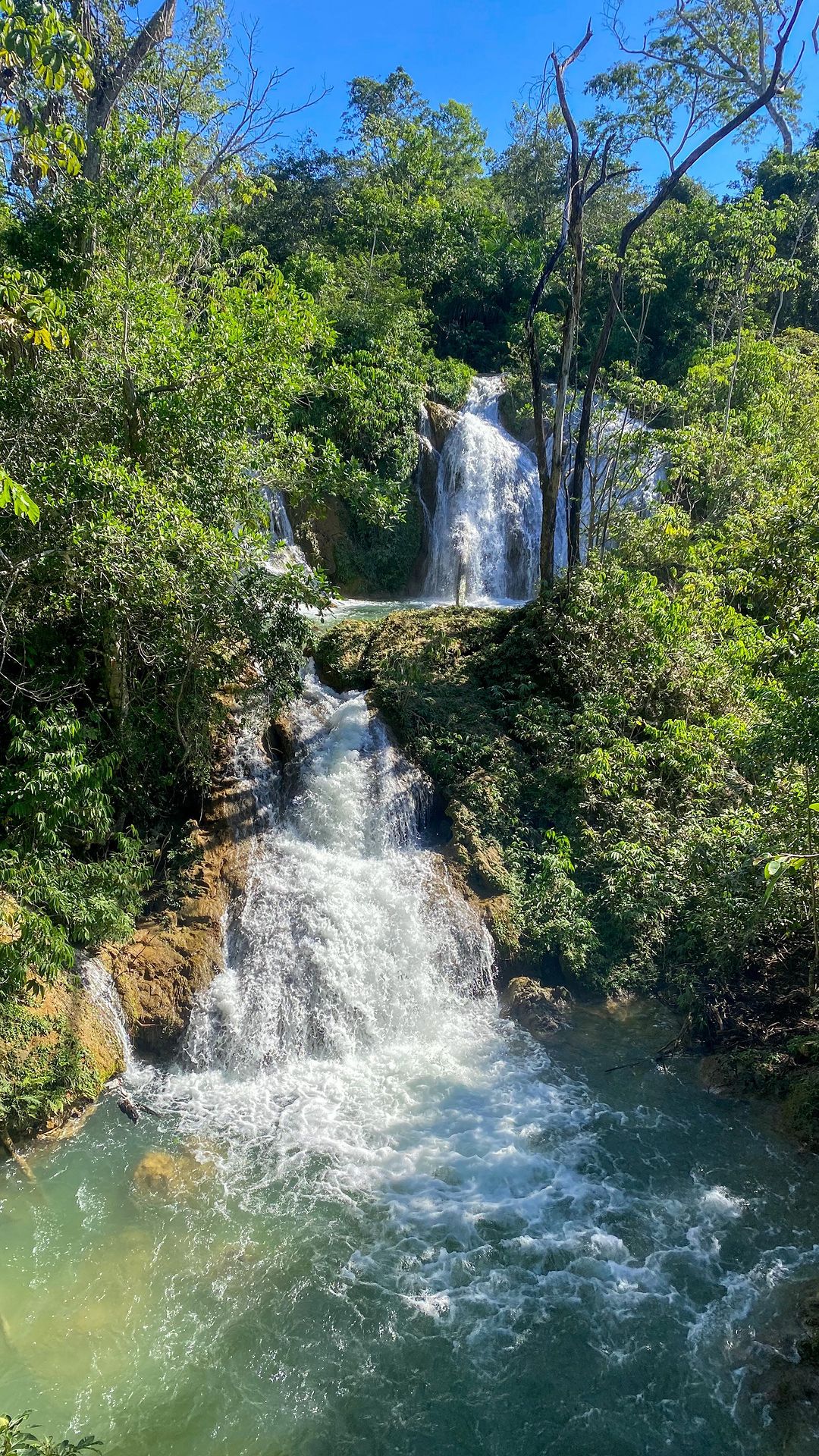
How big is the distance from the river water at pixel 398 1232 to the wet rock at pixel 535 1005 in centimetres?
16

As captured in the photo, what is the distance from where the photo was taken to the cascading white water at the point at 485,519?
57.9ft

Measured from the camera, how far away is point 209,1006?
26.5 feet

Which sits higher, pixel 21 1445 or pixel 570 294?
pixel 570 294

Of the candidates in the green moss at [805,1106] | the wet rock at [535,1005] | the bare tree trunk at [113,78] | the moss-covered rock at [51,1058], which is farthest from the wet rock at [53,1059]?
the bare tree trunk at [113,78]

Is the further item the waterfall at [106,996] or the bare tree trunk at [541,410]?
the bare tree trunk at [541,410]

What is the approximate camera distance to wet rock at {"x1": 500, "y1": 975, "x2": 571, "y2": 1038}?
8234 mm

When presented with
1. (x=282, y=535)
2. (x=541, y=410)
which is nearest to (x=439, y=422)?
(x=282, y=535)

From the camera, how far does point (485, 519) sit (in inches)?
709

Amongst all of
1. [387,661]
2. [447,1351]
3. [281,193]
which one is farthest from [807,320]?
[447,1351]

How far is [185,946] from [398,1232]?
3649mm

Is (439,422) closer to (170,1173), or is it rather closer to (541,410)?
(541,410)

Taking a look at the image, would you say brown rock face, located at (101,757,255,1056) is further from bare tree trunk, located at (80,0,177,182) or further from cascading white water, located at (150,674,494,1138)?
bare tree trunk, located at (80,0,177,182)

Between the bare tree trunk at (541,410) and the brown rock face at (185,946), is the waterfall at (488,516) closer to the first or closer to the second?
the bare tree trunk at (541,410)

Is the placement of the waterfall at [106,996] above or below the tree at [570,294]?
below
